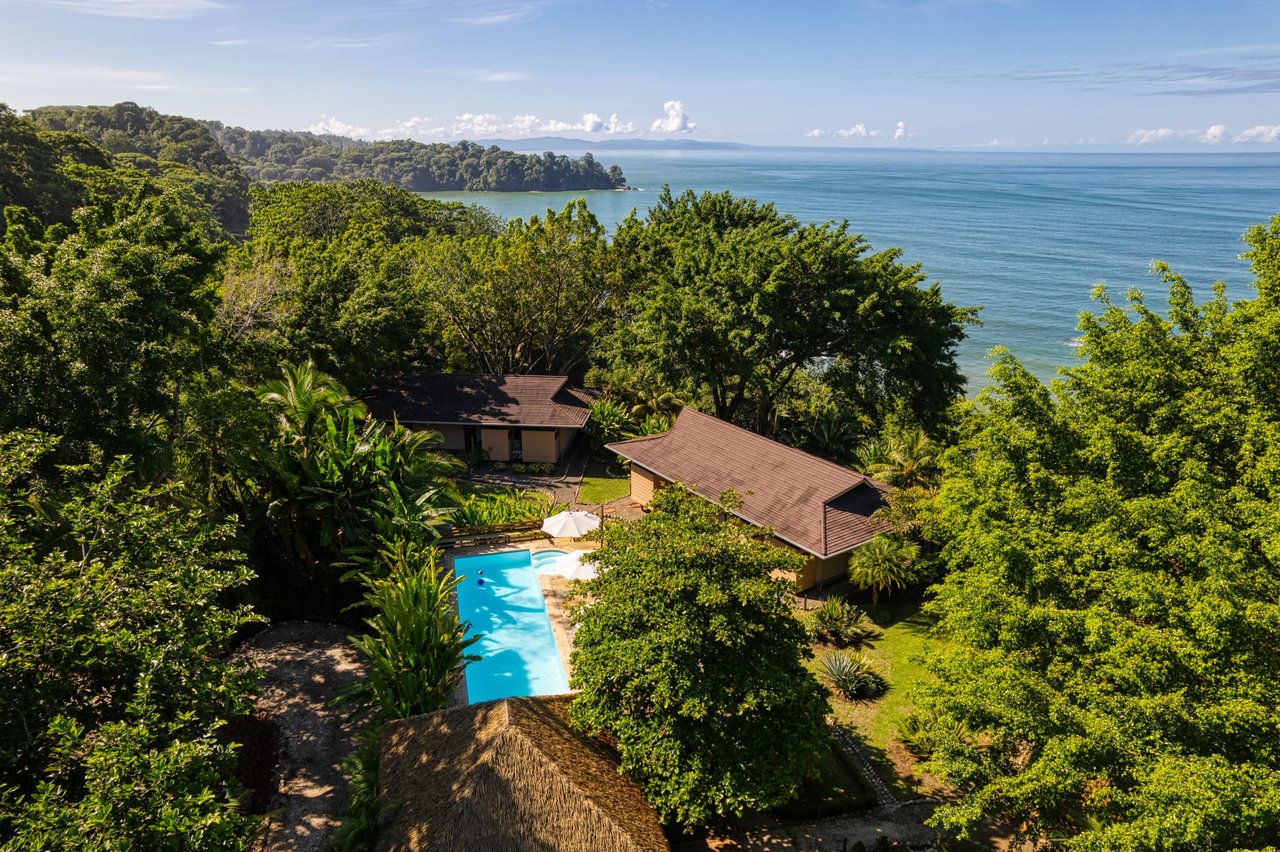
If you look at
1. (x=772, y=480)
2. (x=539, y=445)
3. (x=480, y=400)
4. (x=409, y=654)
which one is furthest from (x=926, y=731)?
(x=480, y=400)

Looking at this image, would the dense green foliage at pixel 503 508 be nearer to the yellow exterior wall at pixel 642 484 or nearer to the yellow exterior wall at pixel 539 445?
the yellow exterior wall at pixel 642 484

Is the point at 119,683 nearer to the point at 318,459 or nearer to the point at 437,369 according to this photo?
the point at 318,459

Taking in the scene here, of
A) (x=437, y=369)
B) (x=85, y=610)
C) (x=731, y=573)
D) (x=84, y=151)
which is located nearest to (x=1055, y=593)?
(x=731, y=573)

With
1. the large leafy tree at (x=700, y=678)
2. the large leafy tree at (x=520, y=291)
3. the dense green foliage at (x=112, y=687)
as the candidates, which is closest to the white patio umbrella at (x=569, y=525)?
the large leafy tree at (x=700, y=678)

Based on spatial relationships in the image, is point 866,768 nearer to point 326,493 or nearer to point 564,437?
point 326,493

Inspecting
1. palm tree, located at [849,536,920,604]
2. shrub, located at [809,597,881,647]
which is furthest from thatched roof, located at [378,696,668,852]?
palm tree, located at [849,536,920,604]

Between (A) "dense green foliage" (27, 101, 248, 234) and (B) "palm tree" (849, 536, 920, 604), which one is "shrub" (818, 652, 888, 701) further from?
(A) "dense green foliage" (27, 101, 248, 234)
